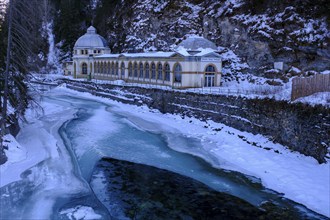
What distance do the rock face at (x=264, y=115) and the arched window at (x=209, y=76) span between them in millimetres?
4900

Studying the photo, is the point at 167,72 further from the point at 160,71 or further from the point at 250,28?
the point at 250,28

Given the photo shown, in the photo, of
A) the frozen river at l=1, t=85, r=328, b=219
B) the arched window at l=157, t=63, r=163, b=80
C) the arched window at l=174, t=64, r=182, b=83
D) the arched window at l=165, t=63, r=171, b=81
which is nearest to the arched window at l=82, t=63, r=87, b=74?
the arched window at l=157, t=63, r=163, b=80

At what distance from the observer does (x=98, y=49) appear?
218 ft

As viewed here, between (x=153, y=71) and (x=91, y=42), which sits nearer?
(x=153, y=71)

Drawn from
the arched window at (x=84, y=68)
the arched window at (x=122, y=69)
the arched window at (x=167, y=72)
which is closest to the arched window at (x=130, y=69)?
the arched window at (x=122, y=69)

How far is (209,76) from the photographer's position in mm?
36781

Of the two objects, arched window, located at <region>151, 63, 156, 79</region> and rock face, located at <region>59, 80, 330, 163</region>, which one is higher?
arched window, located at <region>151, 63, 156, 79</region>

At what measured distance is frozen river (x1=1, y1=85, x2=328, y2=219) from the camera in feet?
44.8

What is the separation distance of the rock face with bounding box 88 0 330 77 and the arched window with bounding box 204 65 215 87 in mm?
4703

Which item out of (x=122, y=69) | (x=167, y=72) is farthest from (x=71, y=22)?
(x=167, y=72)

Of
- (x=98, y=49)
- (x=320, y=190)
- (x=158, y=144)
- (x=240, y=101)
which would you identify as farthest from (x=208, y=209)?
(x=98, y=49)

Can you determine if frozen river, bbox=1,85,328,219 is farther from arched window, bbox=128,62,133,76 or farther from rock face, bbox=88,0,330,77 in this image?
arched window, bbox=128,62,133,76

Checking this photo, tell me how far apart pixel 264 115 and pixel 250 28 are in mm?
19045

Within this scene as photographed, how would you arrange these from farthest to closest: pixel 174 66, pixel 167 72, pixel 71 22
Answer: pixel 71 22 < pixel 167 72 < pixel 174 66
